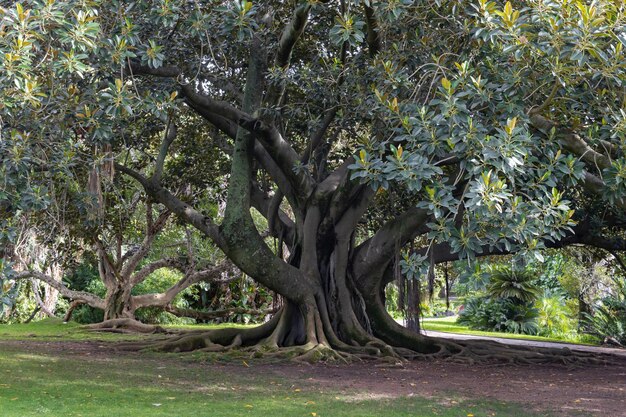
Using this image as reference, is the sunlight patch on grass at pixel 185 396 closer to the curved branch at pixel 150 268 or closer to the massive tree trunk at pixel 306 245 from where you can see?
the massive tree trunk at pixel 306 245

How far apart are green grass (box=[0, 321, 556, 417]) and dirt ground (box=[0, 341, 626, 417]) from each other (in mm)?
227

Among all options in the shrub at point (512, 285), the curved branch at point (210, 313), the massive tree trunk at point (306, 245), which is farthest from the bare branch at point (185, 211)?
the shrub at point (512, 285)

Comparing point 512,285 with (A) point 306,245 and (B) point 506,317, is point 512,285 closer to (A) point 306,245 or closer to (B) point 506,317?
(B) point 506,317

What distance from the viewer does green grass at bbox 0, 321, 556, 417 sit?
6918 mm

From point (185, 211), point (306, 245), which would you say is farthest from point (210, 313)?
A: point (306, 245)

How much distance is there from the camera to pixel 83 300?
19.6 metres

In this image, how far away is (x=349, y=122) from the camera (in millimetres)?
11023

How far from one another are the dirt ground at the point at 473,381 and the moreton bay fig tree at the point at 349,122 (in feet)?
2.80

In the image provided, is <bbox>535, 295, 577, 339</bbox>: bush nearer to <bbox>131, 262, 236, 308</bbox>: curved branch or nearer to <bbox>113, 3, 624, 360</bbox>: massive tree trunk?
<bbox>131, 262, 236, 308</bbox>: curved branch

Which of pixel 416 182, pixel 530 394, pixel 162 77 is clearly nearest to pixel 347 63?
pixel 162 77

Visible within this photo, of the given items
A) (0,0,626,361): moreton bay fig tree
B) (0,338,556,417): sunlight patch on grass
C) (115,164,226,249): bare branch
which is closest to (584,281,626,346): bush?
(0,0,626,361): moreton bay fig tree

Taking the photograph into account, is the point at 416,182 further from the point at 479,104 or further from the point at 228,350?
the point at 228,350

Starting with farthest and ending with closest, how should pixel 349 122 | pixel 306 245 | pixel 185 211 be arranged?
pixel 185 211 < pixel 306 245 < pixel 349 122

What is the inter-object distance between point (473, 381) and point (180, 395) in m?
4.01
